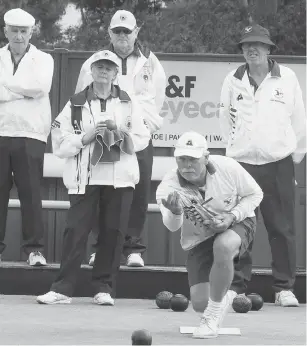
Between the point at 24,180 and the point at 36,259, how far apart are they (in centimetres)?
70

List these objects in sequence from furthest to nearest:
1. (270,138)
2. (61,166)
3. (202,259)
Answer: (61,166) → (270,138) → (202,259)

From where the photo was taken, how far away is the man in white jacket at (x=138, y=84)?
11289 millimetres

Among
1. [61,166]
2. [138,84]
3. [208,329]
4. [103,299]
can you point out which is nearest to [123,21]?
[138,84]

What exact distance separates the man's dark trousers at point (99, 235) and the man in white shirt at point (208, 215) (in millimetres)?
1143

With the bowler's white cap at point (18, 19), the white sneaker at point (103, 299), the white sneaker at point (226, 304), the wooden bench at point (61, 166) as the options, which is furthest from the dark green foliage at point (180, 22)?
the white sneaker at point (226, 304)

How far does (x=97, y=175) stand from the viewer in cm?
1062

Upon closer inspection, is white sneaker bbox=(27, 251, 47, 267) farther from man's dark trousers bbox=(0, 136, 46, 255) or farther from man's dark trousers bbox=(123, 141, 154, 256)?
man's dark trousers bbox=(123, 141, 154, 256)

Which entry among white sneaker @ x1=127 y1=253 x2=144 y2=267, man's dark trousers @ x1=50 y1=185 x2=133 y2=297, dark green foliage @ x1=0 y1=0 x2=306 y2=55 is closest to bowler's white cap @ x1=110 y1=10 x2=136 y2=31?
man's dark trousers @ x1=50 y1=185 x2=133 y2=297

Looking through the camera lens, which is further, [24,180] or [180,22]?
[180,22]

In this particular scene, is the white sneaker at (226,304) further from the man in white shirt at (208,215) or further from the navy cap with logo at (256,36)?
the navy cap with logo at (256,36)

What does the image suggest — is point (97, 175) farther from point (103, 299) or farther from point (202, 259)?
point (202, 259)

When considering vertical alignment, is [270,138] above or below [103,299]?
above

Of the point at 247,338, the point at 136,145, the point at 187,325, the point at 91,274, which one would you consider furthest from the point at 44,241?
the point at 247,338

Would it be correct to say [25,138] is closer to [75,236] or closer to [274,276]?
[75,236]
